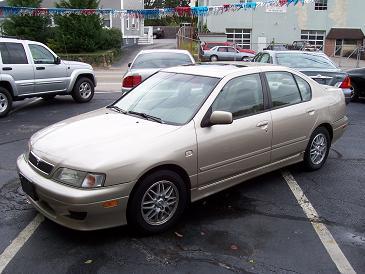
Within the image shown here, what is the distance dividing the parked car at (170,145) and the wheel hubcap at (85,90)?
23.7 ft

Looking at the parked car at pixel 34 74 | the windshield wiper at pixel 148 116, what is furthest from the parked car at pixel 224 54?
the windshield wiper at pixel 148 116

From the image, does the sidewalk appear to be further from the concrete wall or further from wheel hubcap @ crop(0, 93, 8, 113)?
wheel hubcap @ crop(0, 93, 8, 113)

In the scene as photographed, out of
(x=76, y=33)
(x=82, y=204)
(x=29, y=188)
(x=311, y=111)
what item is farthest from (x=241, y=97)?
(x=76, y=33)

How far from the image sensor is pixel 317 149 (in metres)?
6.05

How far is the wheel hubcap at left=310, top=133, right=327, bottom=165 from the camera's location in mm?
5983

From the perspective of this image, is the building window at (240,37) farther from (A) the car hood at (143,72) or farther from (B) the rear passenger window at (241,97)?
(B) the rear passenger window at (241,97)

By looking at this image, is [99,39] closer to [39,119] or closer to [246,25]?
[246,25]

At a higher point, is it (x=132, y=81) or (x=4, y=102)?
(x=132, y=81)

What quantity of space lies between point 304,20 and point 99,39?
21485 mm

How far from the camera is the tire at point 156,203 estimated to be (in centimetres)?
397

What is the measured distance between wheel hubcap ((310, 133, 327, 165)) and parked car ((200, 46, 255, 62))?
1013 inches

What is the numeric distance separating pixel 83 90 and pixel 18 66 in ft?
7.51

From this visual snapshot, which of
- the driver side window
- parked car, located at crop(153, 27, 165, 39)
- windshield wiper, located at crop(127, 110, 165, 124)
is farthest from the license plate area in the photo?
parked car, located at crop(153, 27, 165, 39)

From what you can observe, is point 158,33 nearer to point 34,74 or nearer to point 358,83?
point 358,83
